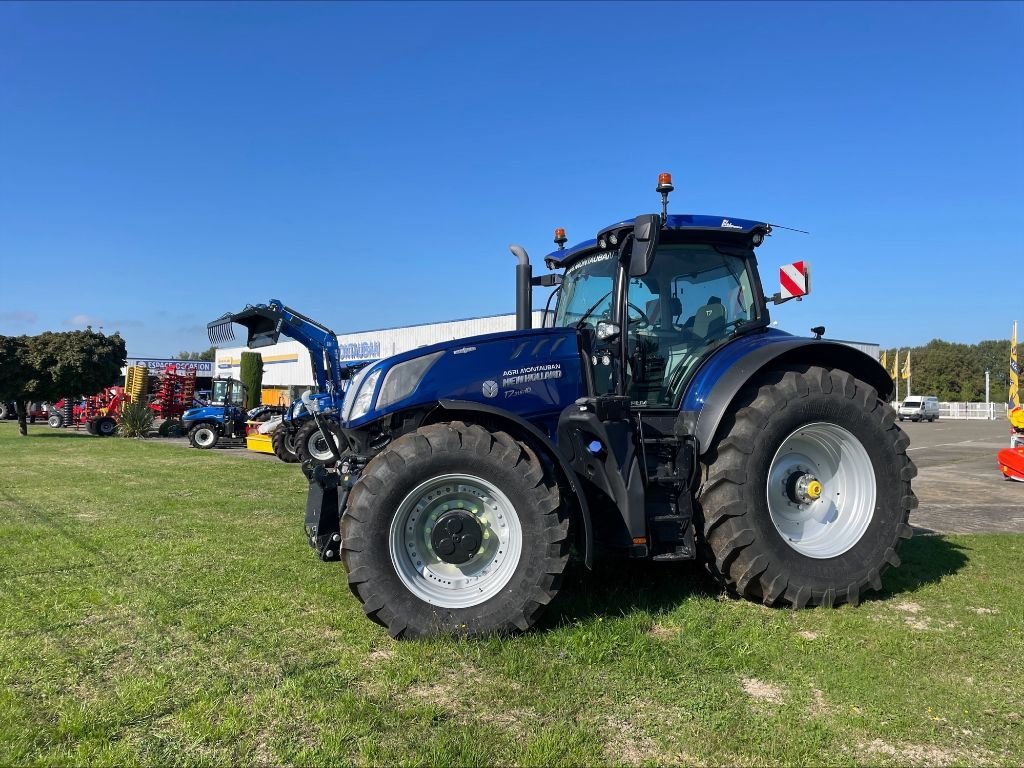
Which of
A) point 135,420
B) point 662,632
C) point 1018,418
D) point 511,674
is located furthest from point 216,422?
point 511,674

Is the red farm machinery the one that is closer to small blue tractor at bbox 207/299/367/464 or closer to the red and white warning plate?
small blue tractor at bbox 207/299/367/464

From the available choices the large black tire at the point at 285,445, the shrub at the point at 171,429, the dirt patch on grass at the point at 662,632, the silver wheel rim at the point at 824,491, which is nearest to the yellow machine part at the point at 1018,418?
the silver wheel rim at the point at 824,491

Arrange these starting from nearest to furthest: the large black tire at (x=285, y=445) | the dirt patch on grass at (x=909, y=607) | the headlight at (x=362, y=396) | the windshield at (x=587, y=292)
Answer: the headlight at (x=362, y=396) → the dirt patch on grass at (x=909, y=607) → the windshield at (x=587, y=292) → the large black tire at (x=285, y=445)

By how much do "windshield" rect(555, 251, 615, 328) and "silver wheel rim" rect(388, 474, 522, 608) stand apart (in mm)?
1539

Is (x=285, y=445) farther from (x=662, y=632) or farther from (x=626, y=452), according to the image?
(x=662, y=632)

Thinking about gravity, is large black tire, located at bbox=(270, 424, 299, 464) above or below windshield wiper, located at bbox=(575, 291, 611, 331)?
below

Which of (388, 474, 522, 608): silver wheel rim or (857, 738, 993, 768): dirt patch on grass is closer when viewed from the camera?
(857, 738, 993, 768): dirt patch on grass

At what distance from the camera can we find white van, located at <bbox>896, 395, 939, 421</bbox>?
46188 mm

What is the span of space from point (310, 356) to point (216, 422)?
838cm

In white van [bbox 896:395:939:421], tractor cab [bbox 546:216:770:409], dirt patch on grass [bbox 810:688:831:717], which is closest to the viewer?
dirt patch on grass [bbox 810:688:831:717]

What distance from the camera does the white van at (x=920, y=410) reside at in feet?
152

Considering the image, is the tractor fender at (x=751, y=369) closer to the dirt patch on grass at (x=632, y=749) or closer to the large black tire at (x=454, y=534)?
the large black tire at (x=454, y=534)

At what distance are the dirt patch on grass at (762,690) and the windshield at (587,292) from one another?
2366 mm

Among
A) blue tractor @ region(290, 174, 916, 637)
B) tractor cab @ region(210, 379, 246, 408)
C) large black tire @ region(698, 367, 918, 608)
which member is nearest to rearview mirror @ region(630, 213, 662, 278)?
blue tractor @ region(290, 174, 916, 637)
